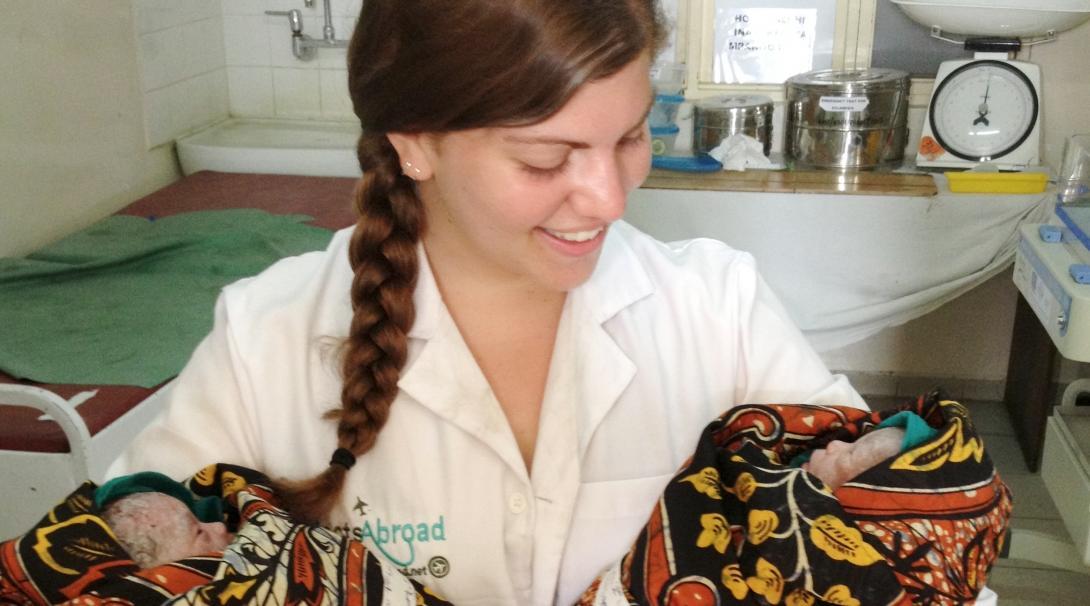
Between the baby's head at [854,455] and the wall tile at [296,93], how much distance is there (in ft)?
10.2

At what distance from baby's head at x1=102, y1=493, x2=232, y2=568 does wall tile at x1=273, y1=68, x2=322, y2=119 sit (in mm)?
3003

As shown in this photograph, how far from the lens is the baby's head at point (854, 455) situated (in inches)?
42.1

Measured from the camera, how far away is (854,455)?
42.6 inches

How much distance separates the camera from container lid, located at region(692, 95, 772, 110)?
3.25 meters

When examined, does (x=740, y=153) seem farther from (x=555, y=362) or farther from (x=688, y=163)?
(x=555, y=362)

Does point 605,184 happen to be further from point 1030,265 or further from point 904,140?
point 904,140

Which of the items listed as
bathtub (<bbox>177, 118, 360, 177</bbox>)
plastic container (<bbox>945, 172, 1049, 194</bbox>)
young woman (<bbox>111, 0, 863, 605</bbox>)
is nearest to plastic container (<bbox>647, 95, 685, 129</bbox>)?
plastic container (<bbox>945, 172, 1049, 194</bbox>)

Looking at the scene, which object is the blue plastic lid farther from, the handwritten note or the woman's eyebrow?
the woman's eyebrow

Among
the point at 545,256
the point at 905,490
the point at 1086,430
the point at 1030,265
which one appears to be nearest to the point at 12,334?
the point at 545,256

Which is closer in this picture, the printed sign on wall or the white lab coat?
the white lab coat

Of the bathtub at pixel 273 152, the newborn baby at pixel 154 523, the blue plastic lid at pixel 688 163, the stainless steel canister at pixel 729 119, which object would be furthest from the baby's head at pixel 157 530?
the bathtub at pixel 273 152

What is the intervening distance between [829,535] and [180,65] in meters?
3.23

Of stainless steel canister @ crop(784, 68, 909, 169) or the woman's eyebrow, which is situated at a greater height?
the woman's eyebrow

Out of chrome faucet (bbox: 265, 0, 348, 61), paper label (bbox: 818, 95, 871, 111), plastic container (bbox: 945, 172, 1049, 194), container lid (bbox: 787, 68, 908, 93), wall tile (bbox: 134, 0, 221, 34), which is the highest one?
wall tile (bbox: 134, 0, 221, 34)
